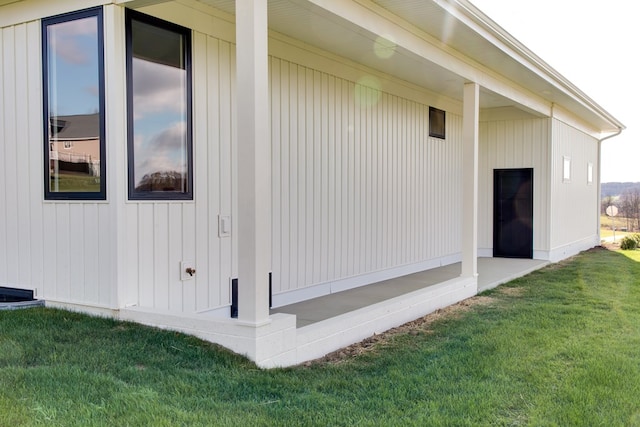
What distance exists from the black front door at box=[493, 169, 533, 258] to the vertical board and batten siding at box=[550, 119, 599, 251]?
1.47 ft

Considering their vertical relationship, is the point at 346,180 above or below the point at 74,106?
below

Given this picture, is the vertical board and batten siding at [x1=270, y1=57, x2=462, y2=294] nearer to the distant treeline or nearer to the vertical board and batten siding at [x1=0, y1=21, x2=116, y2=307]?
the vertical board and batten siding at [x1=0, y1=21, x2=116, y2=307]

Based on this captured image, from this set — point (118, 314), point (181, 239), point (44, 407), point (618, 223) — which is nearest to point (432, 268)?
point (181, 239)

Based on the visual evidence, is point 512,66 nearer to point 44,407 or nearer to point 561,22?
point 44,407

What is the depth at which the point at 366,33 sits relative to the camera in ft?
17.3

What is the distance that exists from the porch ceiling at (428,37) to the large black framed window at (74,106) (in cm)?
114

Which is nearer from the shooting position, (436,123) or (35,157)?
(35,157)

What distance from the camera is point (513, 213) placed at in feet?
36.8

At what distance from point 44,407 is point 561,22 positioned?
55.0 ft

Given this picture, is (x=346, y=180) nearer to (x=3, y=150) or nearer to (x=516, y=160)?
(x=3, y=150)

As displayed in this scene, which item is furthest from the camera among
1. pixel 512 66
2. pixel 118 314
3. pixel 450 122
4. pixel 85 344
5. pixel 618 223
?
pixel 618 223

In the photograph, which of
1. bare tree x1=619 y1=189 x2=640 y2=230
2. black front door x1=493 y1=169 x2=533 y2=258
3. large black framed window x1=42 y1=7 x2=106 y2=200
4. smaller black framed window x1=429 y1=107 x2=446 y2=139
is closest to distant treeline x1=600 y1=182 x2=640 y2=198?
bare tree x1=619 y1=189 x2=640 y2=230

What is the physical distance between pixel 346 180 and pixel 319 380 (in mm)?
3969

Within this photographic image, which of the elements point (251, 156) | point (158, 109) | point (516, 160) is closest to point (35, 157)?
point (158, 109)
